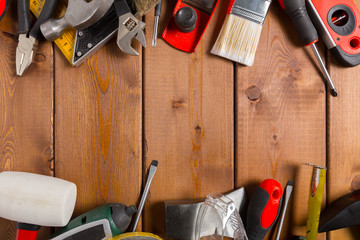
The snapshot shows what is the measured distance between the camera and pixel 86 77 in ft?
2.23

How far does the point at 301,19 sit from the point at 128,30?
0.39 metres

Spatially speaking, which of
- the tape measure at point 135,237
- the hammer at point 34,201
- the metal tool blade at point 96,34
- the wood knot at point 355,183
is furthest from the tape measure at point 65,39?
the wood knot at point 355,183

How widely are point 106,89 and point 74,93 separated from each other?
0.07 meters

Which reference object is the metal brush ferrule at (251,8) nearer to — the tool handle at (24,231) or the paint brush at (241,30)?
the paint brush at (241,30)

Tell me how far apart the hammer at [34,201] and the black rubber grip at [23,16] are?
0.32 m

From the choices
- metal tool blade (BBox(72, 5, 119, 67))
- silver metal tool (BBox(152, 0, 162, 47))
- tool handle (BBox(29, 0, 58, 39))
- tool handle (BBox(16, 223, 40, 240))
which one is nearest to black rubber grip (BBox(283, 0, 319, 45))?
silver metal tool (BBox(152, 0, 162, 47))

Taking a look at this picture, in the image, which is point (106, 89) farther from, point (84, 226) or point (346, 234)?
point (346, 234)

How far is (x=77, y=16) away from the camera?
1.98 ft

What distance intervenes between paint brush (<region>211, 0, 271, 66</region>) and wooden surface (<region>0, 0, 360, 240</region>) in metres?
0.03

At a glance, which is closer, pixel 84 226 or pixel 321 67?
pixel 84 226

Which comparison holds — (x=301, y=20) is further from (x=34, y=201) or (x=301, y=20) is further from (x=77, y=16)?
(x=34, y=201)

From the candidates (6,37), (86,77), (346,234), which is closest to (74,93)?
(86,77)

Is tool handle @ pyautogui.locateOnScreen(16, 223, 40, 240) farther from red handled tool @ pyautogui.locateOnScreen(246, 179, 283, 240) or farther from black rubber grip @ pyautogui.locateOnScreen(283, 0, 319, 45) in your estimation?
black rubber grip @ pyautogui.locateOnScreen(283, 0, 319, 45)

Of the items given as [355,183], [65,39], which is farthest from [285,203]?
[65,39]
